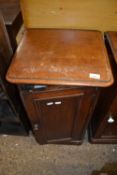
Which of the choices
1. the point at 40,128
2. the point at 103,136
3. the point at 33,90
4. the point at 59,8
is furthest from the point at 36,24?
the point at 103,136

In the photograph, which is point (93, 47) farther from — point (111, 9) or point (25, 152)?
point (25, 152)

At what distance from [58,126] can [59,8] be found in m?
0.85

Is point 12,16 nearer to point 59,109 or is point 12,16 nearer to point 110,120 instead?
point 59,109

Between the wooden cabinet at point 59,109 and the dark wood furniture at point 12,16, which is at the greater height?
the dark wood furniture at point 12,16

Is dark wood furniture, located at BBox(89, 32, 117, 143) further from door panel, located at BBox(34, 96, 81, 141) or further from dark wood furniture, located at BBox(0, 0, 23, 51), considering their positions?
dark wood furniture, located at BBox(0, 0, 23, 51)

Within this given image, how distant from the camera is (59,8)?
1.09m

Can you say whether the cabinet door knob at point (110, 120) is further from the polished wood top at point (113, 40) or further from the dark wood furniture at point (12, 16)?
the dark wood furniture at point (12, 16)

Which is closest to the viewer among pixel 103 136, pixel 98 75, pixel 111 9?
pixel 98 75

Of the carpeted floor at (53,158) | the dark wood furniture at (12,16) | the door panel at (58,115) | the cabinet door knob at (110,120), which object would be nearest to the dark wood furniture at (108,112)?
the cabinet door knob at (110,120)

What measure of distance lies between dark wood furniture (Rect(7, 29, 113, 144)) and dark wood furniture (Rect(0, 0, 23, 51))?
0.08 metres

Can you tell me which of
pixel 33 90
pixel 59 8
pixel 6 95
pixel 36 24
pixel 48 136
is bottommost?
pixel 48 136

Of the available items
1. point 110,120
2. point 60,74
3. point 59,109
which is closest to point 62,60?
point 60,74

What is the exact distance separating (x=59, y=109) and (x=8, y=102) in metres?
0.43

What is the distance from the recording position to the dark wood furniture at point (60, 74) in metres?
0.75
